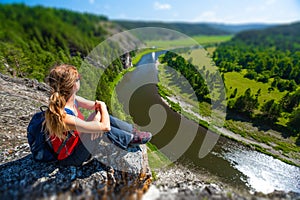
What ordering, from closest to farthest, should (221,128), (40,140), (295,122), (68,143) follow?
(68,143), (40,140), (221,128), (295,122)

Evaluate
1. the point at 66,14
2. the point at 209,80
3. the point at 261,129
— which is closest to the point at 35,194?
the point at 261,129

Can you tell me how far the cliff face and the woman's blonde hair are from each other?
3.57ft

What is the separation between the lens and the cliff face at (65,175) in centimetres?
393

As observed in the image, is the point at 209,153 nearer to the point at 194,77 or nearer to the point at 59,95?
the point at 194,77

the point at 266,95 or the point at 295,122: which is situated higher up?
the point at 266,95

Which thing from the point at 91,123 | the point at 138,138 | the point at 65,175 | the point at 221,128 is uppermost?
the point at 91,123

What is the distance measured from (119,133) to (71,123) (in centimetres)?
130

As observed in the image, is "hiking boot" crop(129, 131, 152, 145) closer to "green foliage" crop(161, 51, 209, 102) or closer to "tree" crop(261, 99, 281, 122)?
"tree" crop(261, 99, 281, 122)

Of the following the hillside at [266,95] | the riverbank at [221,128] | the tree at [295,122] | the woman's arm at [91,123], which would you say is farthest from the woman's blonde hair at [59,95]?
the tree at [295,122]

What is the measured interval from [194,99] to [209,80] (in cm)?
240

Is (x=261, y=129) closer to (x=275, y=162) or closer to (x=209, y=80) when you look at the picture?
(x=275, y=162)

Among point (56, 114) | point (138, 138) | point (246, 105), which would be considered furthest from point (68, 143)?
point (246, 105)

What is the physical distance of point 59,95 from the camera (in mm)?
3654

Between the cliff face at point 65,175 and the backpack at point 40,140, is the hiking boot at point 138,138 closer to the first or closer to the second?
the cliff face at point 65,175
